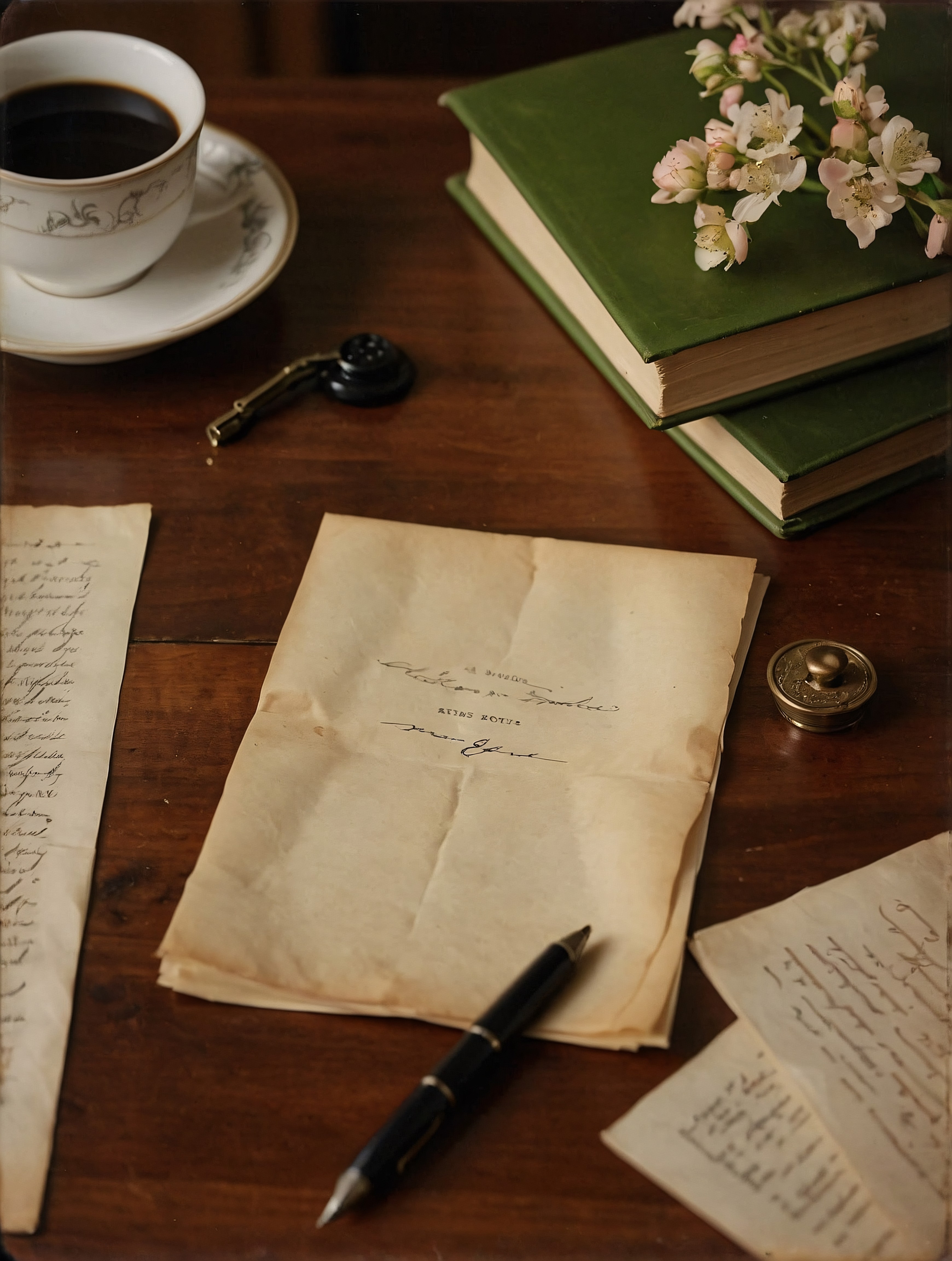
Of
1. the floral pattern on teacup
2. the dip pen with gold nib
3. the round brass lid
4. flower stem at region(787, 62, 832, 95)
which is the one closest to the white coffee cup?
the floral pattern on teacup

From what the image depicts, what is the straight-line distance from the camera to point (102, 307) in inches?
39.8

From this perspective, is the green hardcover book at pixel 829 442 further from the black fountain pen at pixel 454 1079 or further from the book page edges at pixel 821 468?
the black fountain pen at pixel 454 1079

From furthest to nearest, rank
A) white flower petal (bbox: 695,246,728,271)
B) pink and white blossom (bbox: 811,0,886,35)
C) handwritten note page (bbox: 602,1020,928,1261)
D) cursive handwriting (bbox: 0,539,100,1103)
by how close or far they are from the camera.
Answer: pink and white blossom (bbox: 811,0,886,35), white flower petal (bbox: 695,246,728,271), cursive handwriting (bbox: 0,539,100,1103), handwritten note page (bbox: 602,1020,928,1261)

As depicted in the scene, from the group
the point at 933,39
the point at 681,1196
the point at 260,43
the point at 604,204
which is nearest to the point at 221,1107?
the point at 681,1196

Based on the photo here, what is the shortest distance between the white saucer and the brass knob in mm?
561

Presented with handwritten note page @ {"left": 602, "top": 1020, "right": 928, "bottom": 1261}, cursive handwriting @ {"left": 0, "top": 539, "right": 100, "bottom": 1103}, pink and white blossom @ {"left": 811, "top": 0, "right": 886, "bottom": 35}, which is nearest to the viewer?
handwritten note page @ {"left": 602, "top": 1020, "right": 928, "bottom": 1261}

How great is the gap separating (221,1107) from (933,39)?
112 cm

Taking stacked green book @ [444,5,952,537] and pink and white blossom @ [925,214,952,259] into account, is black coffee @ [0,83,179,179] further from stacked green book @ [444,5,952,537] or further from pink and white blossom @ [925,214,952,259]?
pink and white blossom @ [925,214,952,259]

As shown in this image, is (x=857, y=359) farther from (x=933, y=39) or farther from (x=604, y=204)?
(x=933, y=39)

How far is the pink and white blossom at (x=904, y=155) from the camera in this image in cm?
87

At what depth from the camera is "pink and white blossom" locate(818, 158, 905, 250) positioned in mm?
876

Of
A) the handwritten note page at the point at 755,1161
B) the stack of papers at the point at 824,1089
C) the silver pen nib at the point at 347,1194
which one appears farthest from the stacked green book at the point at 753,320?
the silver pen nib at the point at 347,1194

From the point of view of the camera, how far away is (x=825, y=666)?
778 mm

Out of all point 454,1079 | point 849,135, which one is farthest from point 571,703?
point 849,135
